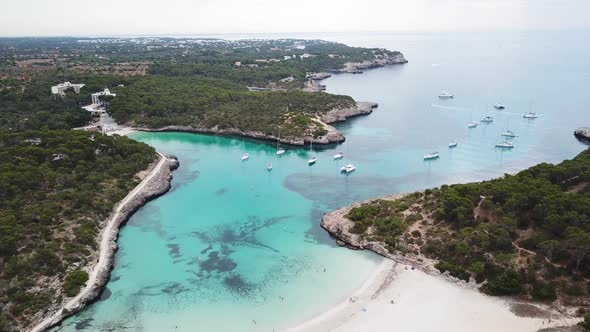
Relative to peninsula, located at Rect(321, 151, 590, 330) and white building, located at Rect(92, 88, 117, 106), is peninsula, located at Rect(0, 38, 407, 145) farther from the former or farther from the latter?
peninsula, located at Rect(321, 151, 590, 330)

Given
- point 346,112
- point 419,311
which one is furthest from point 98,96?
point 419,311

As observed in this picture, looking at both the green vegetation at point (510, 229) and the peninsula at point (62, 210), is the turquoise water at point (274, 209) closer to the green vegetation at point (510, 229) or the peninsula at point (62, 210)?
the peninsula at point (62, 210)

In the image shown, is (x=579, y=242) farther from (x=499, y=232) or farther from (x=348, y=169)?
(x=348, y=169)

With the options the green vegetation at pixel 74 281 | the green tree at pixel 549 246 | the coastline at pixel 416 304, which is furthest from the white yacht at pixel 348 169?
the green vegetation at pixel 74 281

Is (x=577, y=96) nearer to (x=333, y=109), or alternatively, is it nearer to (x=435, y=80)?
(x=435, y=80)

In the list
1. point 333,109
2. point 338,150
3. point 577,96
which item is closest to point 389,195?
point 338,150
